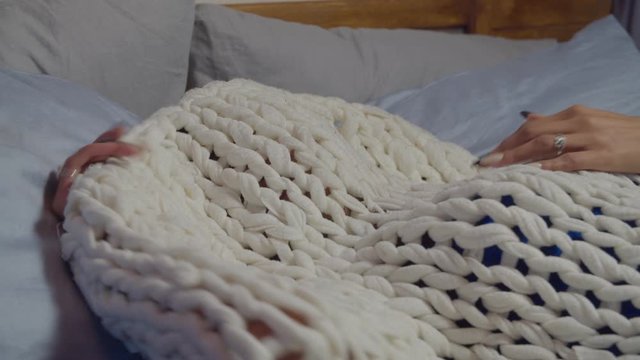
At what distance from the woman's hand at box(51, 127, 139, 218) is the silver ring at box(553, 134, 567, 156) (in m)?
0.49

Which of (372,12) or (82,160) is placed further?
(372,12)

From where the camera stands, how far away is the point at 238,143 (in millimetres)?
663

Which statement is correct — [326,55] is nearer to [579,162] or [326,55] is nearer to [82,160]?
[579,162]

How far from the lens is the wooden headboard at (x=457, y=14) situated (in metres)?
1.59

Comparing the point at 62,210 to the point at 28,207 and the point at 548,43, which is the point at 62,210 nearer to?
the point at 28,207

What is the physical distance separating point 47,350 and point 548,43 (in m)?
1.36

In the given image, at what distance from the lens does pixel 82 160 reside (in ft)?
2.08

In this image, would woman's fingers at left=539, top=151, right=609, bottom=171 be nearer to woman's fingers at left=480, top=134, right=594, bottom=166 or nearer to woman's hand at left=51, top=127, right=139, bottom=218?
woman's fingers at left=480, top=134, right=594, bottom=166

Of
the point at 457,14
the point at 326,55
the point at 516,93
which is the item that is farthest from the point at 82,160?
the point at 457,14

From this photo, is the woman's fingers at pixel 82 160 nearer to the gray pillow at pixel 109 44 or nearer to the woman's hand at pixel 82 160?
the woman's hand at pixel 82 160

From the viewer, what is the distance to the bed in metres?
0.58

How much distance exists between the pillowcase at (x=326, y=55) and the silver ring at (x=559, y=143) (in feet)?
1.86

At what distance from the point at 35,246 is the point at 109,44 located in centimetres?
54

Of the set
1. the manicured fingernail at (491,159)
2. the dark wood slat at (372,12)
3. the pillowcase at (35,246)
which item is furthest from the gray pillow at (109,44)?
the manicured fingernail at (491,159)
